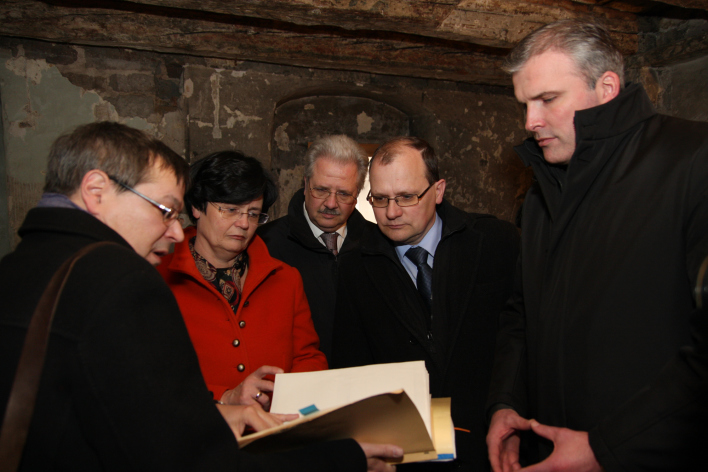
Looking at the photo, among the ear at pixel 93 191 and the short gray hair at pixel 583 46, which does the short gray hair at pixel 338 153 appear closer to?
the short gray hair at pixel 583 46

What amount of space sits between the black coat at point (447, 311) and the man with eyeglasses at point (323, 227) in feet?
1.74

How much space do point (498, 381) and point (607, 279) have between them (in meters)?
0.58

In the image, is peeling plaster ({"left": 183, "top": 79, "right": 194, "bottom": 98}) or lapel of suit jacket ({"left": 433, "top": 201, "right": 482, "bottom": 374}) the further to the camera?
peeling plaster ({"left": 183, "top": 79, "right": 194, "bottom": 98})

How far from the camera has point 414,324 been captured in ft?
7.01

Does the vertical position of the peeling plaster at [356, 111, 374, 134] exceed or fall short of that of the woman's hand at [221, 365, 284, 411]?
it exceeds it

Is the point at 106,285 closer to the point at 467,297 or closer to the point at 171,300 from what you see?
the point at 171,300

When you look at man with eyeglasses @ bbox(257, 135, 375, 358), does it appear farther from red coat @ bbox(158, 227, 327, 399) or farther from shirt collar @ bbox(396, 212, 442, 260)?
shirt collar @ bbox(396, 212, 442, 260)

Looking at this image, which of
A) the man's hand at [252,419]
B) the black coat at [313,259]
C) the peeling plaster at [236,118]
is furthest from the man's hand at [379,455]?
the peeling plaster at [236,118]

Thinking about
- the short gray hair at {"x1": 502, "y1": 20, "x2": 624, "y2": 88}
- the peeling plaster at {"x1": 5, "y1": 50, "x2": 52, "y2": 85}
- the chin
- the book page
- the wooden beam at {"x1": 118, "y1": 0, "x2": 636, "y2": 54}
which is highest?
the wooden beam at {"x1": 118, "y1": 0, "x2": 636, "y2": 54}

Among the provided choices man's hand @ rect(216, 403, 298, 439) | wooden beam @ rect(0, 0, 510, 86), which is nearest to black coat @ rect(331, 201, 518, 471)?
man's hand @ rect(216, 403, 298, 439)

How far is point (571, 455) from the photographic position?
130 cm

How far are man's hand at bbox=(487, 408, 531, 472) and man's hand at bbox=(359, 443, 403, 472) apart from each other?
412mm

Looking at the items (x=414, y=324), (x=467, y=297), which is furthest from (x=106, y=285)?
(x=467, y=297)

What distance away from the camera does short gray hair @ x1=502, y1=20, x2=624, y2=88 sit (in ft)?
5.16
